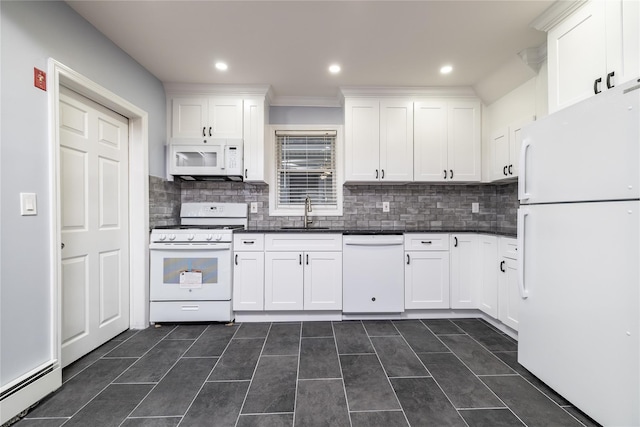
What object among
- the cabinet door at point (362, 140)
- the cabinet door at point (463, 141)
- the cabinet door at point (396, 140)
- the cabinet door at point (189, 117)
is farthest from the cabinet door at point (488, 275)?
the cabinet door at point (189, 117)

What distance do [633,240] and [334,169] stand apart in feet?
8.59

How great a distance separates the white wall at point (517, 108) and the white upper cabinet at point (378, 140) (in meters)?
0.86

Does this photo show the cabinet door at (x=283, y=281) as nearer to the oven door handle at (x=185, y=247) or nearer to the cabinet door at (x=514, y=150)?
the oven door handle at (x=185, y=247)

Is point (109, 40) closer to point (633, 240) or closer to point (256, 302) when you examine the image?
point (256, 302)

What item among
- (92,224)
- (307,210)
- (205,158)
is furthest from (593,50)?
(92,224)

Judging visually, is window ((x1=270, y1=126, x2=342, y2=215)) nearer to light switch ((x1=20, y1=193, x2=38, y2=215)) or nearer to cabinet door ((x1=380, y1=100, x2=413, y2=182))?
cabinet door ((x1=380, y1=100, x2=413, y2=182))

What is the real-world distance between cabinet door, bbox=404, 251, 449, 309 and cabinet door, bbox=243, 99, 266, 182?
187 cm

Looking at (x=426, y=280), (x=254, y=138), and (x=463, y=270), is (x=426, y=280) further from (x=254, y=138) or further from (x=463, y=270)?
(x=254, y=138)

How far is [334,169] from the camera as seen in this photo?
342 centimetres

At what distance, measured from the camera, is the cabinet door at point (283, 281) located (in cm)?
272

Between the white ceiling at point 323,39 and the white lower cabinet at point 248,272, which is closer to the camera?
the white ceiling at point 323,39

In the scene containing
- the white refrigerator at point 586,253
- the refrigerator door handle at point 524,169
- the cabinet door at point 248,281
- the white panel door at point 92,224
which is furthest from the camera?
the cabinet door at point 248,281

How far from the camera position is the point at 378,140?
10.0ft

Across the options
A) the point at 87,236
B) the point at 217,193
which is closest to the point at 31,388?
the point at 87,236
